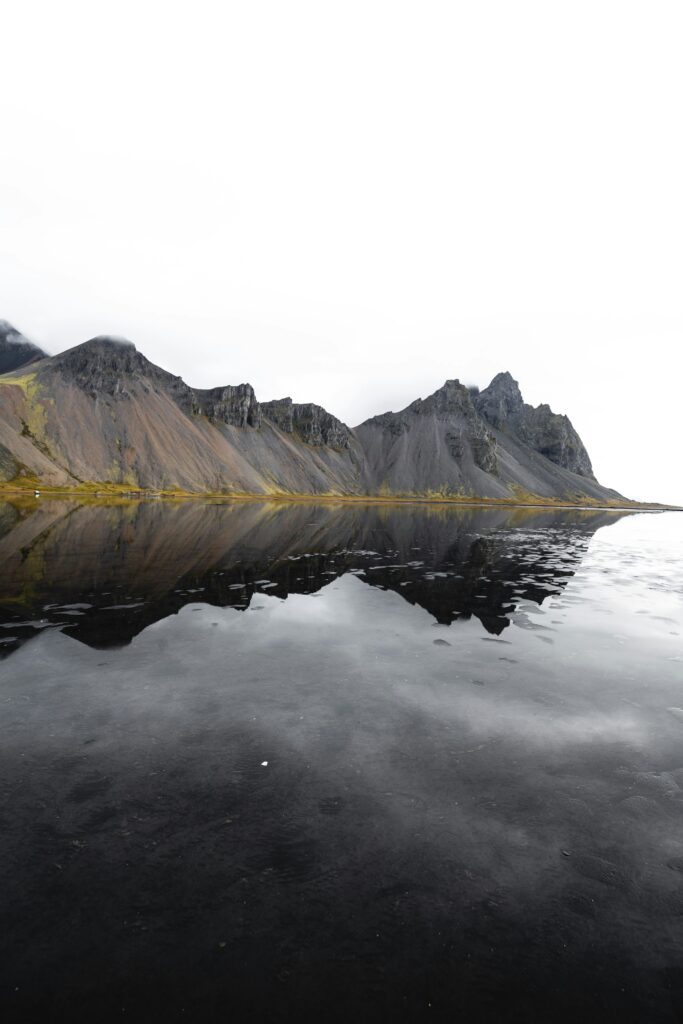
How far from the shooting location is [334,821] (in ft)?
25.6

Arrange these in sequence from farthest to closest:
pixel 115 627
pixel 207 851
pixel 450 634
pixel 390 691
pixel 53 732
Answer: pixel 450 634
pixel 115 627
pixel 390 691
pixel 53 732
pixel 207 851

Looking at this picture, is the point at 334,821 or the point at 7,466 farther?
the point at 7,466

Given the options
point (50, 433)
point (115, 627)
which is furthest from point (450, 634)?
point (50, 433)

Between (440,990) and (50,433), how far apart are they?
206442 millimetres

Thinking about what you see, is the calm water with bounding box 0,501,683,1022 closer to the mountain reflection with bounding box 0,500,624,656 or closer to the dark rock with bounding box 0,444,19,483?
the mountain reflection with bounding box 0,500,624,656

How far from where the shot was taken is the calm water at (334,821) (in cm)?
527

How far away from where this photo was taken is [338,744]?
33.8ft

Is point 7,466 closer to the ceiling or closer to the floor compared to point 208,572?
closer to the ceiling

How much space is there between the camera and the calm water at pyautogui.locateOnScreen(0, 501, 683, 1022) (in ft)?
17.3

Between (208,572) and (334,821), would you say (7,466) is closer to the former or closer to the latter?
(208,572)

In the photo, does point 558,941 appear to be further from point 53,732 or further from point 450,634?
point 450,634

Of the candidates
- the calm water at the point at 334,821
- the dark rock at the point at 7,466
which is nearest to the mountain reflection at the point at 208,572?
the calm water at the point at 334,821

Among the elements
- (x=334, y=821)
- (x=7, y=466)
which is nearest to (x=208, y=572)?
(x=334, y=821)

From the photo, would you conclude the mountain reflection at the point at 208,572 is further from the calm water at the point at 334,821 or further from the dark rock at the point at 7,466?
the dark rock at the point at 7,466
